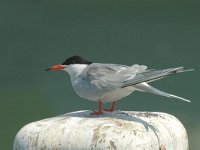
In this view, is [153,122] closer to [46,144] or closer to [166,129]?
[166,129]

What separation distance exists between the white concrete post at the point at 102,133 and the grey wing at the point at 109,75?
0.21 m

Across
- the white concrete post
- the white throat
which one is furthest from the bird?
the white concrete post

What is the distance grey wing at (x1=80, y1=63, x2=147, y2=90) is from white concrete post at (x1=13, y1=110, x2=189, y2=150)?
8.2 inches

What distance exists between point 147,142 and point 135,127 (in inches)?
5.4

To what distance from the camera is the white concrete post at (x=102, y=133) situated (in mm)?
3225

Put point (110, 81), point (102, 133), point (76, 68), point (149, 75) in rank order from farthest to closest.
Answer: point (76, 68)
point (110, 81)
point (149, 75)
point (102, 133)

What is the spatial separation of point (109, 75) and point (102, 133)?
0.63 metres

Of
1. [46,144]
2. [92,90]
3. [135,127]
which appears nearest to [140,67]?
[92,90]

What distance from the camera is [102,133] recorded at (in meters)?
3.25

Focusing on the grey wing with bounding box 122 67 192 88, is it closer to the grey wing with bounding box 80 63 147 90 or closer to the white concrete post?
the grey wing with bounding box 80 63 147 90

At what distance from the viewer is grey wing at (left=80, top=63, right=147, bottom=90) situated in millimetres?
3688

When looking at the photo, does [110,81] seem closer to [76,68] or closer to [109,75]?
[109,75]

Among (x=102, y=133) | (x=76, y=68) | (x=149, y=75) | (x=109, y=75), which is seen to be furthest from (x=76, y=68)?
(x=102, y=133)

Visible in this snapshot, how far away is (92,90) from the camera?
3789 millimetres
